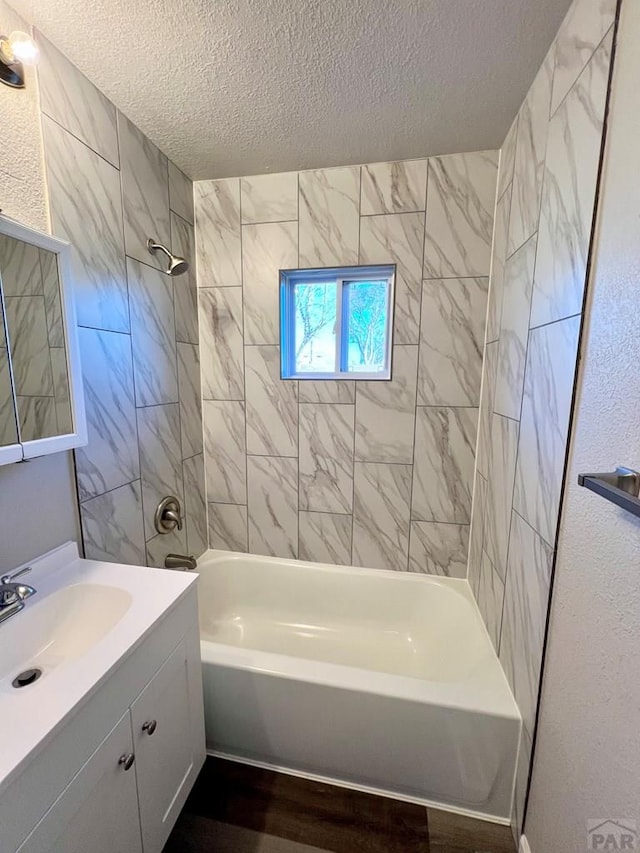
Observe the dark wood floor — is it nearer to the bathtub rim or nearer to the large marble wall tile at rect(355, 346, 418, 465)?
the bathtub rim

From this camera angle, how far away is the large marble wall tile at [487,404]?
162cm

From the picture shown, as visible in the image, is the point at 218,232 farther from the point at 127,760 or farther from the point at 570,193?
the point at 127,760

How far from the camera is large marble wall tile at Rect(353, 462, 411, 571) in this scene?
1954 millimetres

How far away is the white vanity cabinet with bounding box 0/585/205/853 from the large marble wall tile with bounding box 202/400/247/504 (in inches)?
39.3

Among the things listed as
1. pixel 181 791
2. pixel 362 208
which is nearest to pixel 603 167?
Result: pixel 362 208

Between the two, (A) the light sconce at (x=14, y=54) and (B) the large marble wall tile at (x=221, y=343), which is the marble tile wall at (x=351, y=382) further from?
(A) the light sconce at (x=14, y=54)

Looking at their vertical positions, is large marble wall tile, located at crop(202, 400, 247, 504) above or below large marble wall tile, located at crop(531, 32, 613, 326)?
below

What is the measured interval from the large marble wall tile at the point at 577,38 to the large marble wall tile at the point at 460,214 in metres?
0.58

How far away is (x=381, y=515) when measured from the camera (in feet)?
6.54

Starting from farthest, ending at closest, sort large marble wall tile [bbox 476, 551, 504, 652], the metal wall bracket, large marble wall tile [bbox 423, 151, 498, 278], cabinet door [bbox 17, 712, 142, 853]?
large marble wall tile [bbox 423, 151, 498, 278] < large marble wall tile [bbox 476, 551, 504, 652] < cabinet door [bbox 17, 712, 142, 853] < the metal wall bracket

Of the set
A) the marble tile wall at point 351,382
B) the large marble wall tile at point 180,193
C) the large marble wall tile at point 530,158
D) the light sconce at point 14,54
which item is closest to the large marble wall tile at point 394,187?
the marble tile wall at point 351,382

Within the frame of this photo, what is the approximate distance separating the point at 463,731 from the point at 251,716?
75 centimetres

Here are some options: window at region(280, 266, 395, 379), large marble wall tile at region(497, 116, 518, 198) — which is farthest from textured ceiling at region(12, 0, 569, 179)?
window at region(280, 266, 395, 379)

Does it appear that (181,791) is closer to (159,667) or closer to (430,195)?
(159,667)
